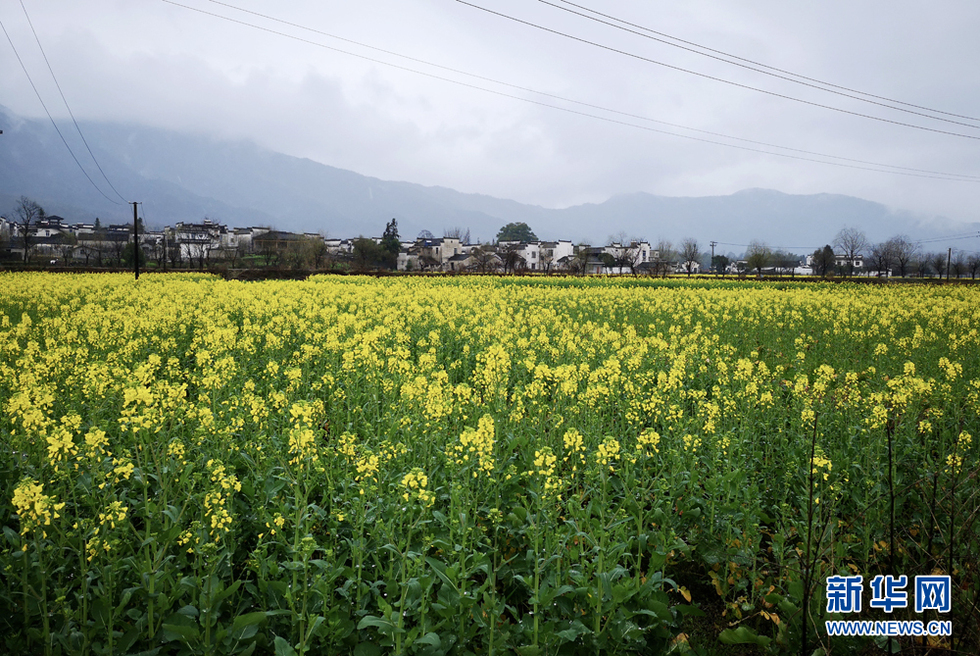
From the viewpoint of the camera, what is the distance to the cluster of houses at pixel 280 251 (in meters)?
84.6

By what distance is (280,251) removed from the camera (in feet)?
307

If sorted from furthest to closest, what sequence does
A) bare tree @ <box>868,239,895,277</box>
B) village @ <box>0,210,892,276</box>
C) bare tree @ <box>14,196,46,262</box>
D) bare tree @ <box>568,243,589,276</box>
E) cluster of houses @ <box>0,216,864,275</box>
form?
1. bare tree @ <box>868,239,895,277</box>
2. cluster of houses @ <box>0,216,864,275</box>
3. village @ <box>0,210,892,276</box>
4. bare tree @ <box>14,196,46,262</box>
5. bare tree @ <box>568,243,589,276</box>

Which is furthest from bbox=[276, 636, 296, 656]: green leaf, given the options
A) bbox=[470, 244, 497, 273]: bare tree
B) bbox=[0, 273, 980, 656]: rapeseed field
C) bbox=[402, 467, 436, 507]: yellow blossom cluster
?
bbox=[470, 244, 497, 273]: bare tree

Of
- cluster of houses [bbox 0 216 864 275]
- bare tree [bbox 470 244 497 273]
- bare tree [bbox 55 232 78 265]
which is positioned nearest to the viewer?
cluster of houses [bbox 0 216 864 275]

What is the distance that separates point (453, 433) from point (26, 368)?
6045mm

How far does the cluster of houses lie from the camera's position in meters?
84.6

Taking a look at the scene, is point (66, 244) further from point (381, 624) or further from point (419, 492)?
point (381, 624)

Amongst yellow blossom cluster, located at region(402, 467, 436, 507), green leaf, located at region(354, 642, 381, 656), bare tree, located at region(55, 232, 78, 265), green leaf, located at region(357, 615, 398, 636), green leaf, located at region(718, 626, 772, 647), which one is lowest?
green leaf, located at region(718, 626, 772, 647)

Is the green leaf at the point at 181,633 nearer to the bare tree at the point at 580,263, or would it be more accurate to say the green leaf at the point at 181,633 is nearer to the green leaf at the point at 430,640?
the green leaf at the point at 430,640

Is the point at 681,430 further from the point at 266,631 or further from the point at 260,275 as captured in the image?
the point at 260,275

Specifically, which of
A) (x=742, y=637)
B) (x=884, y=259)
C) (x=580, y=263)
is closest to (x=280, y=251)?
(x=580, y=263)

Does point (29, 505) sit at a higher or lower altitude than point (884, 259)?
lower

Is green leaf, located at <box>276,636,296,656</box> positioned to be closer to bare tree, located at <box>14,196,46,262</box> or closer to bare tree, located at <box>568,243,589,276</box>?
bare tree, located at <box>568,243,589,276</box>

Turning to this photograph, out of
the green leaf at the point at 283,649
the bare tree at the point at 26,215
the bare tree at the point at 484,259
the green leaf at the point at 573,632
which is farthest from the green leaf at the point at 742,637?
the bare tree at the point at 26,215
